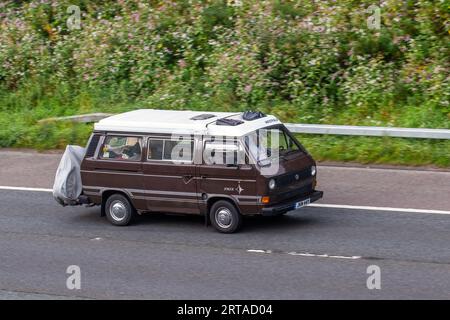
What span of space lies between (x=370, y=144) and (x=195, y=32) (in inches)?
262

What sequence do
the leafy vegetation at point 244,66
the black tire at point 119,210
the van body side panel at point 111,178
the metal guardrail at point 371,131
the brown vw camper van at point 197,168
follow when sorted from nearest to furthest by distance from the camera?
the brown vw camper van at point 197,168
the van body side panel at point 111,178
the black tire at point 119,210
the metal guardrail at point 371,131
the leafy vegetation at point 244,66

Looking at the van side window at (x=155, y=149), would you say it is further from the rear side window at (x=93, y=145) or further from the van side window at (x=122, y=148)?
the rear side window at (x=93, y=145)

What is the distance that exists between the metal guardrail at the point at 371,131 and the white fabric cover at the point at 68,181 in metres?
5.25

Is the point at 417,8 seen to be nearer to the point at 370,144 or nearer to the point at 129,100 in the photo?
the point at 370,144

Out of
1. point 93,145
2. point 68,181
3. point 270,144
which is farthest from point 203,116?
point 68,181

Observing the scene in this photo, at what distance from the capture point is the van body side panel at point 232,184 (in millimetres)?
13930

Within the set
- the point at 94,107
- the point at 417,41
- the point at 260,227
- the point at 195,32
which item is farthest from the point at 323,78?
the point at 260,227

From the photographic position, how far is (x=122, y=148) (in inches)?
588

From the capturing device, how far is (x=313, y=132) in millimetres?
18875

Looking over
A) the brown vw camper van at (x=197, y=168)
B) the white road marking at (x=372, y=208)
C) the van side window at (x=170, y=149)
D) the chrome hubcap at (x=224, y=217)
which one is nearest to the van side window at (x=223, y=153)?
the brown vw camper van at (x=197, y=168)

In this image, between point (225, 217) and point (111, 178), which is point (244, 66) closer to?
point (111, 178)

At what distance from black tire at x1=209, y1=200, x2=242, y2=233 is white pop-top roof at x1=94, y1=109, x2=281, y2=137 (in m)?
1.07

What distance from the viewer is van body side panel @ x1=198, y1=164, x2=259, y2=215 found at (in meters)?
13.9

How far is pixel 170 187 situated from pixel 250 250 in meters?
1.79
